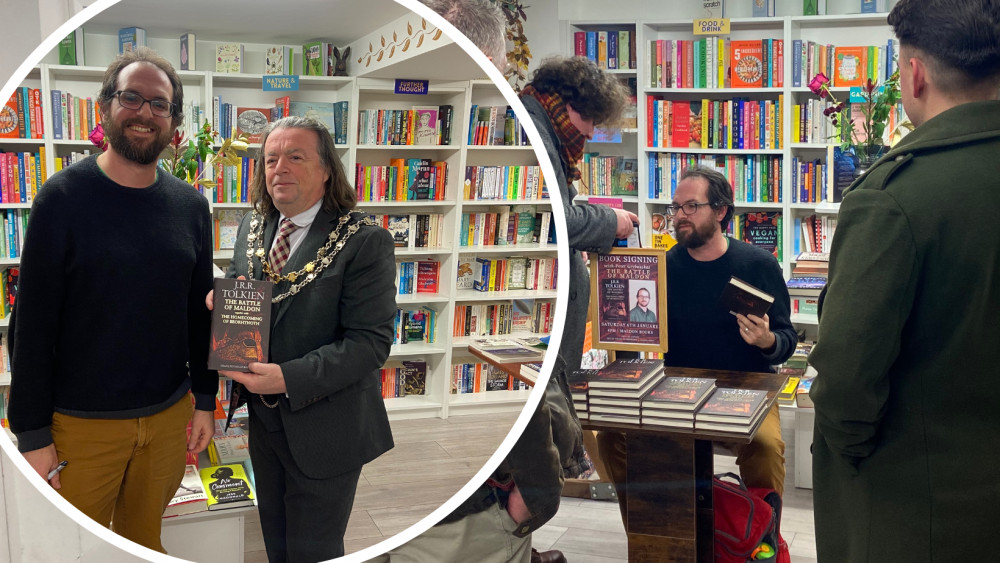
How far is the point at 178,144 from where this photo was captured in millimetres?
1034

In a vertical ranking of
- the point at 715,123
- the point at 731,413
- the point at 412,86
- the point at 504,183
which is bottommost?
the point at 731,413

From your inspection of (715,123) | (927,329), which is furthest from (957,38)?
(715,123)

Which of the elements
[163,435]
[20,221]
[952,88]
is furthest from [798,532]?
[20,221]

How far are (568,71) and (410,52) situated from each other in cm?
37

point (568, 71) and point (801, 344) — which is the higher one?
point (568, 71)

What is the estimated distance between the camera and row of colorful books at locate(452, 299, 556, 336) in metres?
1.12

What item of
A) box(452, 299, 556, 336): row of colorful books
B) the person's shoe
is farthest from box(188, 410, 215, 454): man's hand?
the person's shoe

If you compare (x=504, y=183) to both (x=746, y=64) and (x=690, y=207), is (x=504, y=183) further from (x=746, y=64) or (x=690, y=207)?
(x=746, y=64)

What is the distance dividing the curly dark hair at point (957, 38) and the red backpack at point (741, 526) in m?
1.30

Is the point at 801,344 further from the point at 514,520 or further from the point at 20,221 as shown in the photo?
the point at 20,221

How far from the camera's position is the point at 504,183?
1141mm

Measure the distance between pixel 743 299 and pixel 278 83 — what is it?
2.00 metres

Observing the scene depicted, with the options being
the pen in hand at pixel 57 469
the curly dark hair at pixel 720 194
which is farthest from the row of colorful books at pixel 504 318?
the curly dark hair at pixel 720 194

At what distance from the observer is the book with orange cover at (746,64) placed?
4867mm
